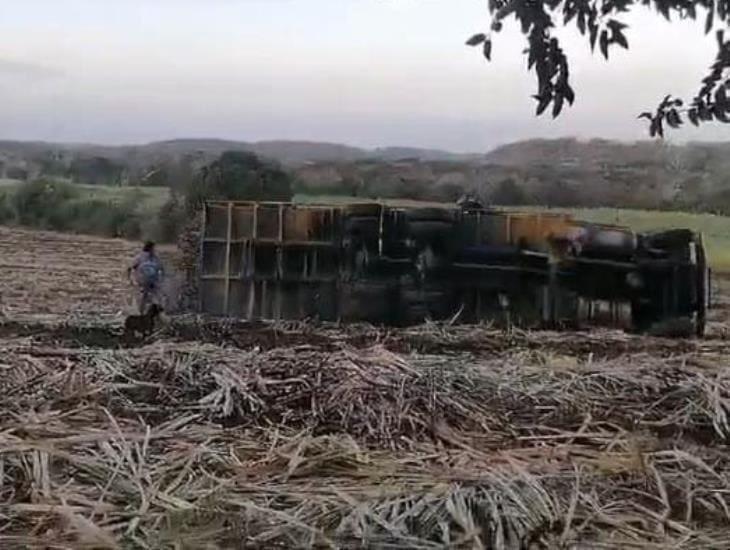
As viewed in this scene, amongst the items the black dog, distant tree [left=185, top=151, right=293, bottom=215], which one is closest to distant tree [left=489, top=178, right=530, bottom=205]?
distant tree [left=185, top=151, right=293, bottom=215]

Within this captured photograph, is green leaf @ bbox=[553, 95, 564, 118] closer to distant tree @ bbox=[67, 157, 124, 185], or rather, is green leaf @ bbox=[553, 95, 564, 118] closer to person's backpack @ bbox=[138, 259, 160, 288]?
person's backpack @ bbox=[138, 259, 160, 288]

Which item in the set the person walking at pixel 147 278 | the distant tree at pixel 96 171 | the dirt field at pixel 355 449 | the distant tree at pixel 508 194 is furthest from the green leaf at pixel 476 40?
the distant tree at pixel 96 171

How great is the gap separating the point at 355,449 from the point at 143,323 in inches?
212

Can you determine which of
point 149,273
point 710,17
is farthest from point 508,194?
point 710,17

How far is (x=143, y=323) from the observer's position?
9.98 m

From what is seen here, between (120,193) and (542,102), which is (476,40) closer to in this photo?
(542,102)

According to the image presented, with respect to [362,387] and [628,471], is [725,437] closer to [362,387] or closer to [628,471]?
[628,471]

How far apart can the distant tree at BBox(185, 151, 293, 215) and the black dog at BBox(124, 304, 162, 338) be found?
2.87 metres

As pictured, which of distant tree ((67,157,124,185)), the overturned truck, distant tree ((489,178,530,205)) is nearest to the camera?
the overturned truck

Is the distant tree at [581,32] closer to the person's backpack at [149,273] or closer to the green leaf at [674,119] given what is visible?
the green leaf at [674,119]

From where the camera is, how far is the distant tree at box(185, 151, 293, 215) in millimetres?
13344

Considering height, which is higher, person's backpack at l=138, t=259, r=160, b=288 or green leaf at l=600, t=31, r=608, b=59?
green leaf at l=600, t=31, r=608, b=59

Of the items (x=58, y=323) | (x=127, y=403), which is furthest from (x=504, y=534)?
(x=58, y=323)

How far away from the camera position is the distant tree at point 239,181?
13.3 m
